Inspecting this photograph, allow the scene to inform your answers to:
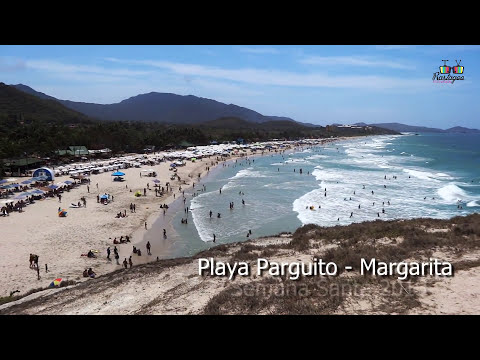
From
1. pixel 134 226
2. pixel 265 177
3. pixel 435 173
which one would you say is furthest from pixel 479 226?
pixel 435 173

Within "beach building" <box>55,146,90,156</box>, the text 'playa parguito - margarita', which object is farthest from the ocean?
"beach building" <box>55,146,90,156</box>

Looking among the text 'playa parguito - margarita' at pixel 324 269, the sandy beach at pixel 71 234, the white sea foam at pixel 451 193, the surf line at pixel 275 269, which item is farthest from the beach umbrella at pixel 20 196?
the white sea foam at pixel 451 193

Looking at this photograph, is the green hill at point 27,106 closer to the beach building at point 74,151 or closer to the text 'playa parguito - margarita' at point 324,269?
the beach building at point 74,151

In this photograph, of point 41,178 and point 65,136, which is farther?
point 65,136

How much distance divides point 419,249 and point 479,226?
4.22 metres

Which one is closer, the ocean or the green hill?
the ocean

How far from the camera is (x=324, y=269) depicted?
10953 mm

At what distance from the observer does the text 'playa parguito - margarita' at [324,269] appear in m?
10.2

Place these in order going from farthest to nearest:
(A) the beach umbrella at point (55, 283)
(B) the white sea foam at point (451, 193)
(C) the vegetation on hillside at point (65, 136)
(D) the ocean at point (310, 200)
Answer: (C) the vegetation on hillside at point (65, 136), (B) the white sea foam at point (451, 193), (D) the ocean at point (310, 200), (A) the beach umbrella at point (55, 283)

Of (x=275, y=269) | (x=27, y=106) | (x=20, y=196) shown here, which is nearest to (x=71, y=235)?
(x=20, y=196)

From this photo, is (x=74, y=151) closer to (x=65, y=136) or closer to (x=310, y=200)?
(x=65, y=136)

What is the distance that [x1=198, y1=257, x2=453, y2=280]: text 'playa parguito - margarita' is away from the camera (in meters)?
10.2

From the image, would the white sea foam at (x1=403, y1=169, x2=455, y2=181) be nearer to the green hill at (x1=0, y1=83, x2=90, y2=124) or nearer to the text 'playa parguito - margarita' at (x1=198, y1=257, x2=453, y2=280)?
the text 'playa parguito - margarita' at (x1=198, y1=257, x2=453, y2=280)
